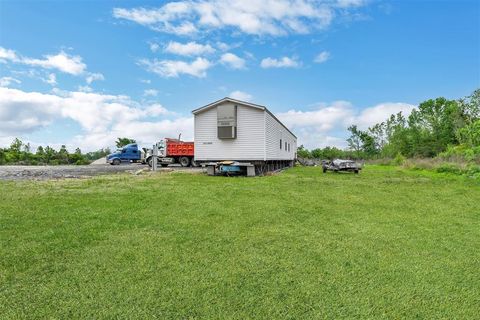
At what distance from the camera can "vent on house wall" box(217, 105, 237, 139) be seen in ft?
50.6

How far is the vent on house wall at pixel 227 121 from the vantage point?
15422 millimetres

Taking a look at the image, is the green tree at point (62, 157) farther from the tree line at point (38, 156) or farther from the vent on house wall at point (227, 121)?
the vent on house wall at point (227, 121)

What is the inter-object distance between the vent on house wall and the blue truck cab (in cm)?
1877

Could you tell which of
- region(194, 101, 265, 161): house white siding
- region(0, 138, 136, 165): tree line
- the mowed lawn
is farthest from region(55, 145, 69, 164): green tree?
the mowed lawn

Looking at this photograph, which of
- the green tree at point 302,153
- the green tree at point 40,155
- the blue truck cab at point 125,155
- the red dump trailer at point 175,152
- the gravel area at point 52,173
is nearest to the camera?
the gravel area at point 52,173

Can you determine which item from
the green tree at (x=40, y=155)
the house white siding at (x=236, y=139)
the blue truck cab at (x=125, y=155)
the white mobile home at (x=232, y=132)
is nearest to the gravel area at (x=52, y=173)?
the house white siding at (x=236, y=139)

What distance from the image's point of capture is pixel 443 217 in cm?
582

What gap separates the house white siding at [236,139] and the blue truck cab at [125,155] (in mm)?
17687

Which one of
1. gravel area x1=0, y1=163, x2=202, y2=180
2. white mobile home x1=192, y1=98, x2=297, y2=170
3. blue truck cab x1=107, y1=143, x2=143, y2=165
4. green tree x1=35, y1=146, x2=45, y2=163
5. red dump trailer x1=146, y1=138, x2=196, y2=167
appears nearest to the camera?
gravel area x1=0, y1=163, x2=202, y2=180

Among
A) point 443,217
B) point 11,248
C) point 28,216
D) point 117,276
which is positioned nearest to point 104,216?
point 28,216

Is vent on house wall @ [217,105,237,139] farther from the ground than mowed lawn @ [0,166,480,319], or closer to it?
farther from the ground

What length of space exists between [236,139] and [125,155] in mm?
19325

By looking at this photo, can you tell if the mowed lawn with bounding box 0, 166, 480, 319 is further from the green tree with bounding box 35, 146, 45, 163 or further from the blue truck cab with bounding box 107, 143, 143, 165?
the green tree with bounding box 35, 146, 45, 163

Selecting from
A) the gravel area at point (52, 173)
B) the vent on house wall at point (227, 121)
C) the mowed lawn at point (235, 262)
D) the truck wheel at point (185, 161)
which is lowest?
the mowed lawn at point (235, 262)
